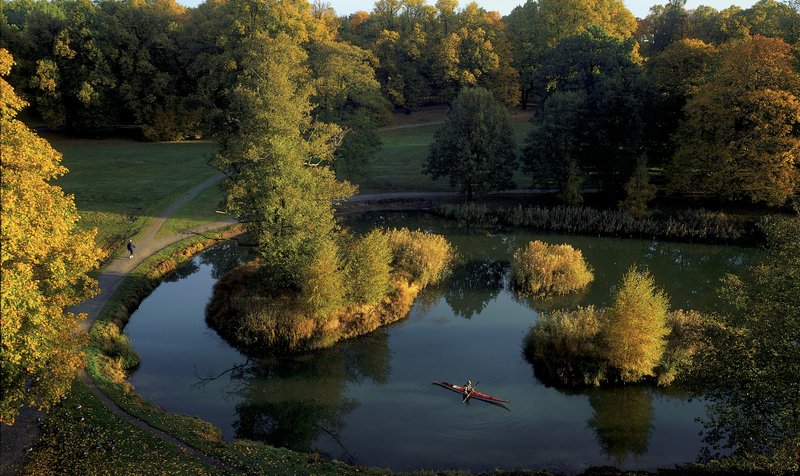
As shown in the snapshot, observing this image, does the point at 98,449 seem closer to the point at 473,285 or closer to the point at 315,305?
the point at 315,305

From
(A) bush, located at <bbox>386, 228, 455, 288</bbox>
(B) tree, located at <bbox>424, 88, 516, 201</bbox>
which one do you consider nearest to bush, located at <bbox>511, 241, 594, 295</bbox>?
(A) bush, located at <bbox>386, 228, 455, 288</bbox>

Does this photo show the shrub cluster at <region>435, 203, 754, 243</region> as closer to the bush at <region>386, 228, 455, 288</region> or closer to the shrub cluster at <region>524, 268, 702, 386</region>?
the bush at <region>386, 228, 455, 288</region>

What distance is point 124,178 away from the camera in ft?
176

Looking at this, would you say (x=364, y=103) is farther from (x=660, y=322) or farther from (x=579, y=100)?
(x=660, y=322)

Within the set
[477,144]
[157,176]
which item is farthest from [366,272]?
[157,176]

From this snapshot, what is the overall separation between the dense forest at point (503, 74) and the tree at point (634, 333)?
59.3ft

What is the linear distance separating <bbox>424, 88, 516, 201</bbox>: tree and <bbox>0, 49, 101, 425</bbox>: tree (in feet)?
112

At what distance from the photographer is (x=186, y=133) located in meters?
70.9

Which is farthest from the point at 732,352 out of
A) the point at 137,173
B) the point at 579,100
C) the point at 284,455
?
the point at 137,173

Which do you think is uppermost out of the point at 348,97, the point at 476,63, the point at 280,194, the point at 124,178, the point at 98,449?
the point at 476,63

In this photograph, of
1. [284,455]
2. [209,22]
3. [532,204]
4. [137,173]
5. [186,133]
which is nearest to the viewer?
[284,455]

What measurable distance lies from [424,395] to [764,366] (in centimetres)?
1221

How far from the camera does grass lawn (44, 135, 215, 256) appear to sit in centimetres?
4225

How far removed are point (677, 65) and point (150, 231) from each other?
45699 mm
